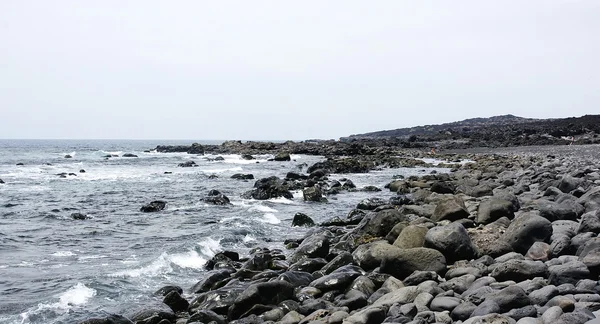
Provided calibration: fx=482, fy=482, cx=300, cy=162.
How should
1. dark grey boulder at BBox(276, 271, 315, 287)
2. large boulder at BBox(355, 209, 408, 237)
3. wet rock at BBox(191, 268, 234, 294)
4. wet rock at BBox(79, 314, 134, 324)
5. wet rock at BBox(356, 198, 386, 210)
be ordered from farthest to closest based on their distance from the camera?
1. wet rock at BBox(356, 198, 386, 210)
2. large boulder at BBox(355, 209, 408, 237)
3. wet rock at BBox(191, 268, 234, 294)
4. dark grey boulder at BBox(276, 271, 315, 287)
5. wet rock at BBox(79, 314, 134, 324)

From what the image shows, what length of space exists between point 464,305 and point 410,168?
33.5 meters

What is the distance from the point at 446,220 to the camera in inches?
414

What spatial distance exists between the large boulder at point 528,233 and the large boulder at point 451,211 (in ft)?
9.74

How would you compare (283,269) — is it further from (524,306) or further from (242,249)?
(524,306)

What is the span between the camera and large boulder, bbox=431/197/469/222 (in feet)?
34.7

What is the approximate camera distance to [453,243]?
25.4ft

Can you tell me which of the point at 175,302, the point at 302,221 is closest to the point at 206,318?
the point at 175,302

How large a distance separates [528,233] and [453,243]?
1.11m

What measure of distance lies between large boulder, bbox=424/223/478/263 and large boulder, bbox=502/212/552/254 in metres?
0.59

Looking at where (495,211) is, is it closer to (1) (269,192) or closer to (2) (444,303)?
(2) (444,303)

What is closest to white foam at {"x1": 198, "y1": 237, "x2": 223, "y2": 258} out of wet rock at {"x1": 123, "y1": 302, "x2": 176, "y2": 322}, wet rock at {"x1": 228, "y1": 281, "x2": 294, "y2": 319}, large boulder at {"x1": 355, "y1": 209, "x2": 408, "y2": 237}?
large boulder at {"x1": 355, "y1": 209, "x2": 408, "y2": 237}

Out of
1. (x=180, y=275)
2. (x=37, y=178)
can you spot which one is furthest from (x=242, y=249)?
(x=37, y=178)

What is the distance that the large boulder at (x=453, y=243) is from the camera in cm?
768

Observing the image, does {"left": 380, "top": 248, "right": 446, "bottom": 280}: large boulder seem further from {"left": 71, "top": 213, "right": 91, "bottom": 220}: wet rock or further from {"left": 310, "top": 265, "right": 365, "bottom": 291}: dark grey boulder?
{"left": 71, "top": 213, "right": 91, "bottom": 220}: wet rock
